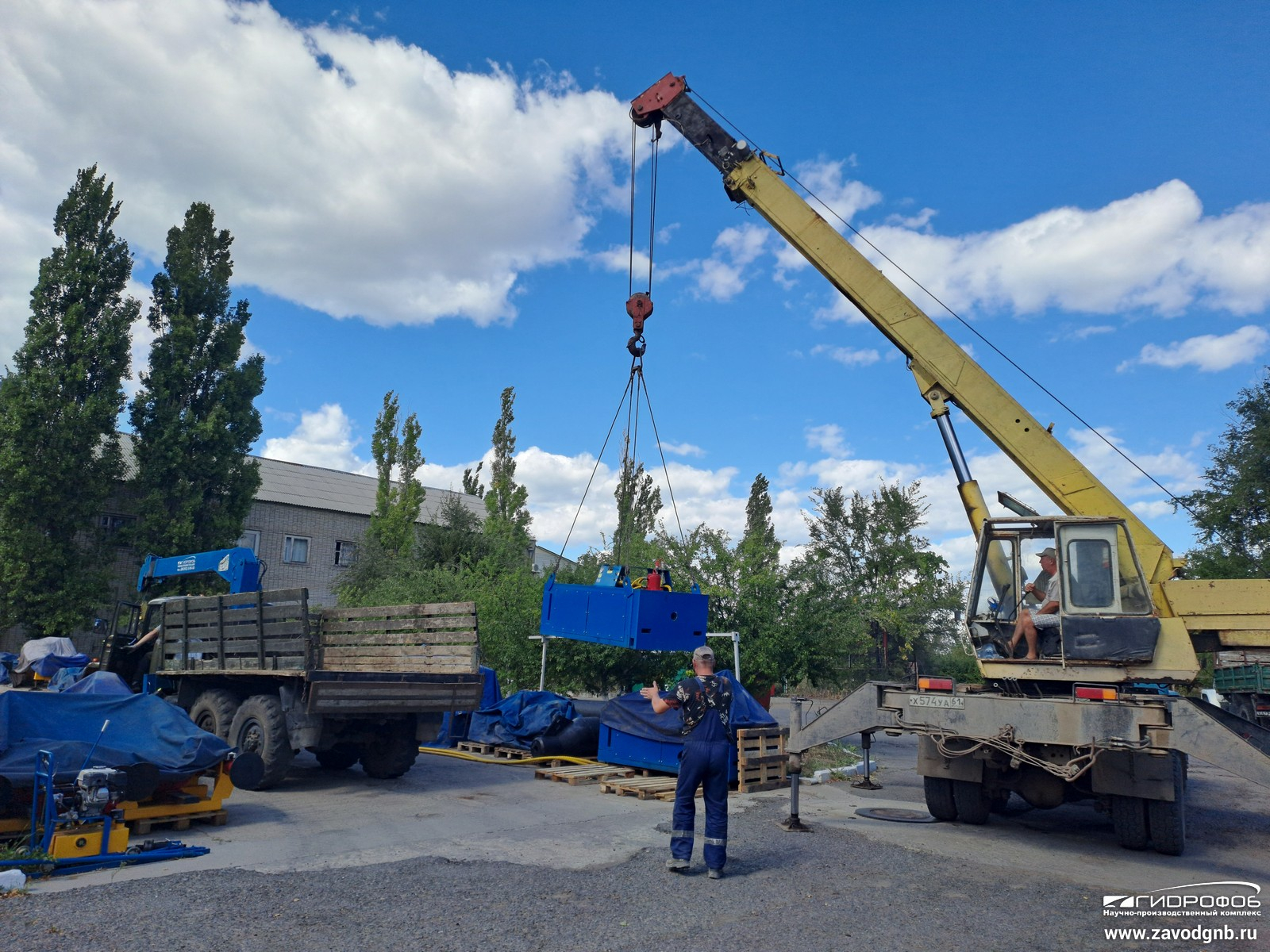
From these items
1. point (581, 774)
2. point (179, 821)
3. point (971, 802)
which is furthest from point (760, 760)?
point (179, 821)

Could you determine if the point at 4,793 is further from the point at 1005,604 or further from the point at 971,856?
the point at 1005,604

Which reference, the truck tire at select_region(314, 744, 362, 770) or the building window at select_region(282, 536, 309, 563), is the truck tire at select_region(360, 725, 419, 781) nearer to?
the truck tire at select_region(314, 744, 362, 770)

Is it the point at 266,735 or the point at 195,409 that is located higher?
the point at 195,409

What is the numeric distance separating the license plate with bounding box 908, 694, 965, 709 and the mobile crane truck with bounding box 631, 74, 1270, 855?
0.03 feet

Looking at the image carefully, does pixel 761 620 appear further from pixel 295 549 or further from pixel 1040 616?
pixel 295 549

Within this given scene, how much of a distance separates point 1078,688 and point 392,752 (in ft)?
24.7

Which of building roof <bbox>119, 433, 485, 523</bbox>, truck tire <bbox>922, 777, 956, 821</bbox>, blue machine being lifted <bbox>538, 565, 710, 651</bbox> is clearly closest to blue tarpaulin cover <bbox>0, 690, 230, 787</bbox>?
blue machine being lifted <bbox>538, 565, 710, 651</bbox>

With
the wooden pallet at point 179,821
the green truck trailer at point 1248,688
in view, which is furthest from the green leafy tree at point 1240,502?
the wooden pallet at point 179,821

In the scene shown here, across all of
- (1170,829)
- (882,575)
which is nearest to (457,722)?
(1170,829)

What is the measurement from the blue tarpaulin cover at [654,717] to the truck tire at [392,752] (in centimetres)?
263

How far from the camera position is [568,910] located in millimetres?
5062

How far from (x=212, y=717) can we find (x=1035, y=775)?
9.03 metres

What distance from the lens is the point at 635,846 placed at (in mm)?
6891

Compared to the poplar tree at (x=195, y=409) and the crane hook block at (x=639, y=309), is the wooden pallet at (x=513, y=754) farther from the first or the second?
the poplar tree at (x=195, y=409)
